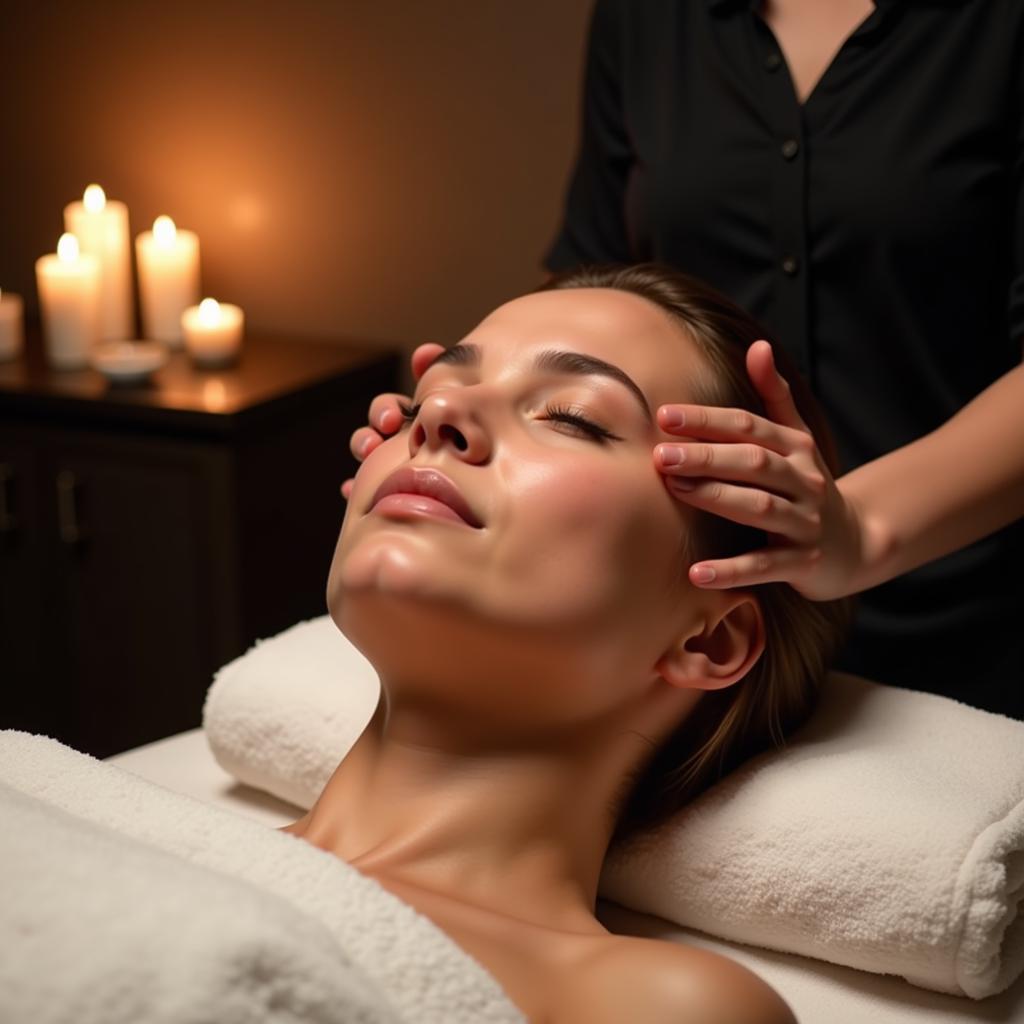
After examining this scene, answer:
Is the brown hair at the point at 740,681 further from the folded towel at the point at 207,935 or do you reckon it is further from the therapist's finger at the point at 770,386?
the folded towel at the point at 207,935

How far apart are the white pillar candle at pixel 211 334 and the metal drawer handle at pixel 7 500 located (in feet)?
1.17

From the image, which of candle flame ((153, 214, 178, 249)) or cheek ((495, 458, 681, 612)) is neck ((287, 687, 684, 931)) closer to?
cheek ((495, 458, 681, 612))

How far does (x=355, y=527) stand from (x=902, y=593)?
0.70 m

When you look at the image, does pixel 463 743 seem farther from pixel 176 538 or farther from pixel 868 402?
pixel 176 538

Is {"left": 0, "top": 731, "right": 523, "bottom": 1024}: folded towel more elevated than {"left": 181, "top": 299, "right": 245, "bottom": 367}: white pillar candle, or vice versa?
{"left": 0, "top": 731, "right": 523, "bottom": 1024}: folded towel

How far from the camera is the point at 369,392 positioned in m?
2.61

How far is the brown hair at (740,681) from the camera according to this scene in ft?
3.92

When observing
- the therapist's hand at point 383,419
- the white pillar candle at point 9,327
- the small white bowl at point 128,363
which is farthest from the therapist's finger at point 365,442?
the white pillar candle at point 9,327

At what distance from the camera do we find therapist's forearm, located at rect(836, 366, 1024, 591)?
1199 mm

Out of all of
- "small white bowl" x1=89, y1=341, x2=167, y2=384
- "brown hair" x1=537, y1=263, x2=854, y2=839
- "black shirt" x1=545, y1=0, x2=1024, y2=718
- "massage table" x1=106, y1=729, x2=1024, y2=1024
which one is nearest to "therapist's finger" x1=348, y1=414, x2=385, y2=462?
"brown hair" x1=537, y1=263, x2=854, y2=839

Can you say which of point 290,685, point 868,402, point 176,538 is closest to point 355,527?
point 290,685

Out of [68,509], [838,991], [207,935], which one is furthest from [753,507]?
[68,509]

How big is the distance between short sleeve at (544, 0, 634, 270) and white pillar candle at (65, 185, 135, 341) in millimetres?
1141

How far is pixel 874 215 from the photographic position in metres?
1.46
